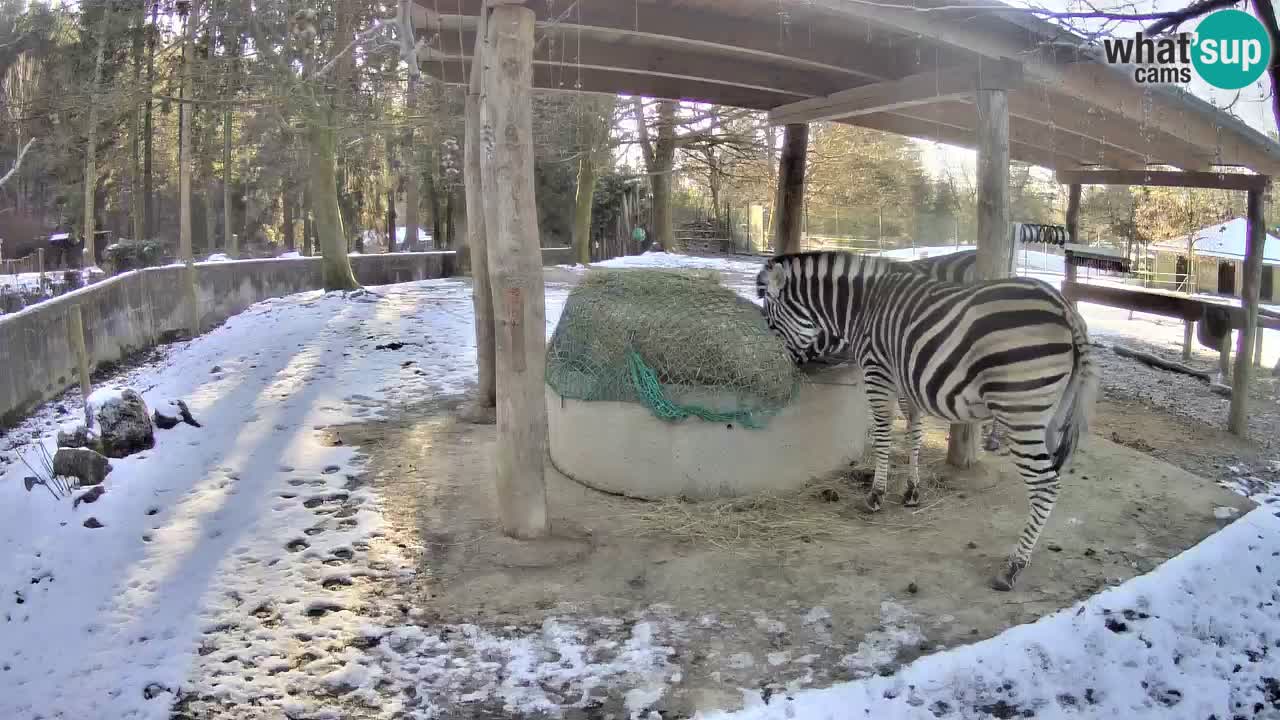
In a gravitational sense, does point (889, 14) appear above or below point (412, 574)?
above

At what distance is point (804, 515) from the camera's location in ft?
18.6

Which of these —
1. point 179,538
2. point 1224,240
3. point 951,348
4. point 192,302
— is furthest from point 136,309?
point 1224,240

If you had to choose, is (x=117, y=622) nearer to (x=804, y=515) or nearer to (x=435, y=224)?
(x=804, y=515)

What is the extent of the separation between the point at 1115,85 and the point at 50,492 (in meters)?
8.48

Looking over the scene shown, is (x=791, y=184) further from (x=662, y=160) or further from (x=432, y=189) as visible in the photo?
(x=432, y=189)

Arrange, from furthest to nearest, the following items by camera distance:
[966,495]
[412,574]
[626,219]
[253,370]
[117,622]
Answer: [626,219]
[253,370]
[966,495]
[412,574]
[117,622]

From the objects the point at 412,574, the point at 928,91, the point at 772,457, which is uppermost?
the point at 928,91

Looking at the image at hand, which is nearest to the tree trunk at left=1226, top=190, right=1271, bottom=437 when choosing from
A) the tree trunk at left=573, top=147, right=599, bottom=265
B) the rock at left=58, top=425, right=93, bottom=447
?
the rock at left=58, top=425, right=93, bottom=447

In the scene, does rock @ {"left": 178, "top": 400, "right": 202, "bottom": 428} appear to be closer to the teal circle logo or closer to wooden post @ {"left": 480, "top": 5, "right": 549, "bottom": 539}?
wooden post @ {"left": 480, "top": 5, "right": 549, "bottom": 539}

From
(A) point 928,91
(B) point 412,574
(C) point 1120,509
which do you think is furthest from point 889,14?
(B) point 412,574

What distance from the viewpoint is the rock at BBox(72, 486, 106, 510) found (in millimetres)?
5479

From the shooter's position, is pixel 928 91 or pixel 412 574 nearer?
pixel 412 574

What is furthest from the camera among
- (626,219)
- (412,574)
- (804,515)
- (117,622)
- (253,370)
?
(626,219)

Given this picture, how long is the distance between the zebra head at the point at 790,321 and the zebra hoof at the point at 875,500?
108 centimetres
